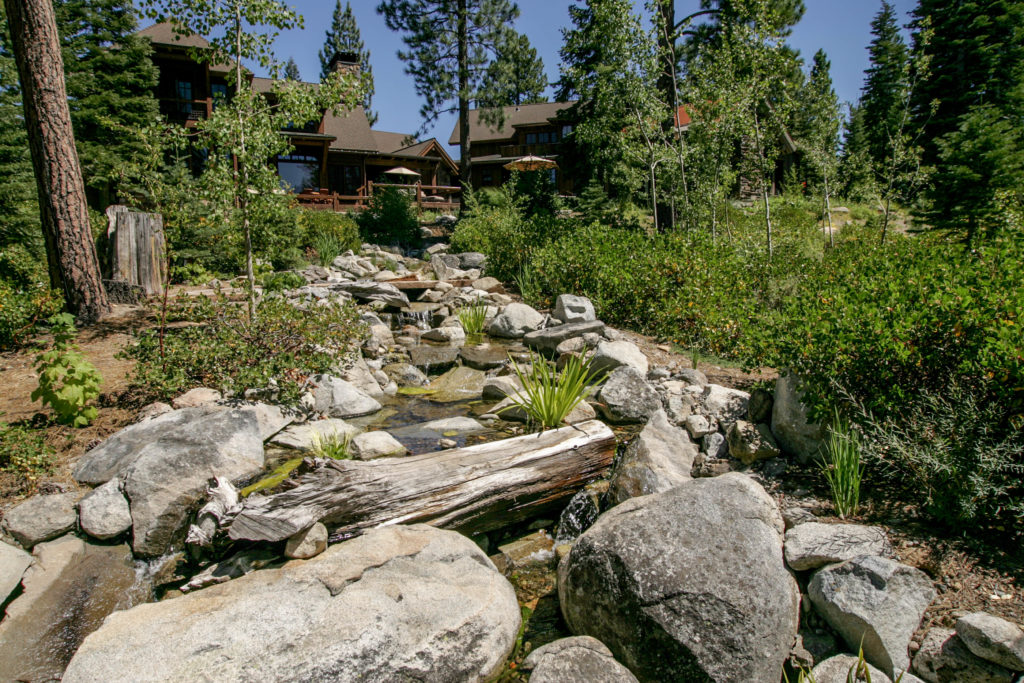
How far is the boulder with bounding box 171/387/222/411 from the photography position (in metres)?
5.52

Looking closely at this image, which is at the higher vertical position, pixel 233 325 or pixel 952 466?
pixel 233 325

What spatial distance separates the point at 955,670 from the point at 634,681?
1.55 metres

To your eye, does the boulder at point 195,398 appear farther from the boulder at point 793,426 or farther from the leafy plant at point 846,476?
the leafy plant at point 846,476

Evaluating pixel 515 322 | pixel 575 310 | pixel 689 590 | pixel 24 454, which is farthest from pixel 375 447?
pixel 515 322

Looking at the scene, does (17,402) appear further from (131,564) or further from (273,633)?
(273,633)

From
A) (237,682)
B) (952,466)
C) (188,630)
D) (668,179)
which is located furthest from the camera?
(668,179)

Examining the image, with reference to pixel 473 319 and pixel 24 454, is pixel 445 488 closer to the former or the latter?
pixel 24 454

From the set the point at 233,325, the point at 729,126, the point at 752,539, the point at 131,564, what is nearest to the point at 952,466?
the point at 752,539

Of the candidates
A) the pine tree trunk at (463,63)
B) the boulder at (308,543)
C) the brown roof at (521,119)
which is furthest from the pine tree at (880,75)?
the boulder at (308,543)

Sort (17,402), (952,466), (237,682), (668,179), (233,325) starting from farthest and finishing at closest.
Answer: (668,179)
(233,325)
(17,402)
(952,466)
(237,682)

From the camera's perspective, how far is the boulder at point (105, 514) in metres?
4.07

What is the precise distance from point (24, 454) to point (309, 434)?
2104 millimetres

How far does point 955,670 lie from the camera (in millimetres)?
2887

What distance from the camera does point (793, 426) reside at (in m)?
4.79
